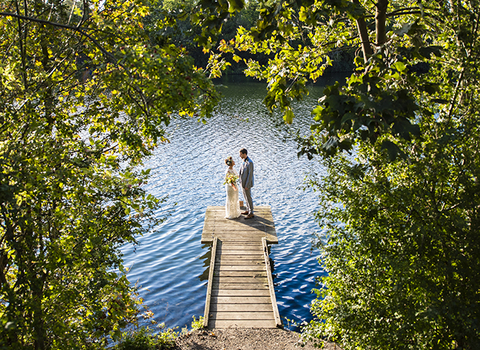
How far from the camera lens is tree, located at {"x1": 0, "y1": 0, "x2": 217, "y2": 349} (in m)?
3.66

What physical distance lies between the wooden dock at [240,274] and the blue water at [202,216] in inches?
41.0

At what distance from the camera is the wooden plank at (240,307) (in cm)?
773

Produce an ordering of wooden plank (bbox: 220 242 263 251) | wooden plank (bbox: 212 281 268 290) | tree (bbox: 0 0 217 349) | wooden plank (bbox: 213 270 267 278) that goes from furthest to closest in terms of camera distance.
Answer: wooden plank (bbox: 220 242 263 251)
wooden plank (bbox: 213 270 267 278)
wooden plank (bbox: 212 281 268 290)
tree (bbox: 0 0 217 349)

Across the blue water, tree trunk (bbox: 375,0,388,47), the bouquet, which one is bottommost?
the blue water

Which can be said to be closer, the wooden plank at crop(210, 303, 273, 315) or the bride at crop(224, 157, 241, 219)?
the wooden plank at crop(210, 303, 273, 315)

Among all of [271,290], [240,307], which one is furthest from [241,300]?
[271,290]

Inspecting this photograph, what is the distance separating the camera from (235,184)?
39.1ft

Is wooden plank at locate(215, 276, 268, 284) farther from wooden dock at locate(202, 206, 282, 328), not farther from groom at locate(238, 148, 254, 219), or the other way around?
groom at locate(238, 148, 254, 219)

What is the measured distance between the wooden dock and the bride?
232 millimetres

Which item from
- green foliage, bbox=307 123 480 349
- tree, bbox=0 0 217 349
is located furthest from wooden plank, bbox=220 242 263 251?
green foliage, bbox=307 123 480 349

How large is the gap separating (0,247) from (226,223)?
26.3ft

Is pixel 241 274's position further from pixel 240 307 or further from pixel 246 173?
pixel 246 173

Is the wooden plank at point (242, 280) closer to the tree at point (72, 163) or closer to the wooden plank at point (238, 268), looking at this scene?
the wooden plank at point (238, 268)

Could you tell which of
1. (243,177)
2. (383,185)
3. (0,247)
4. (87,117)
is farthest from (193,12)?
(243,177)
